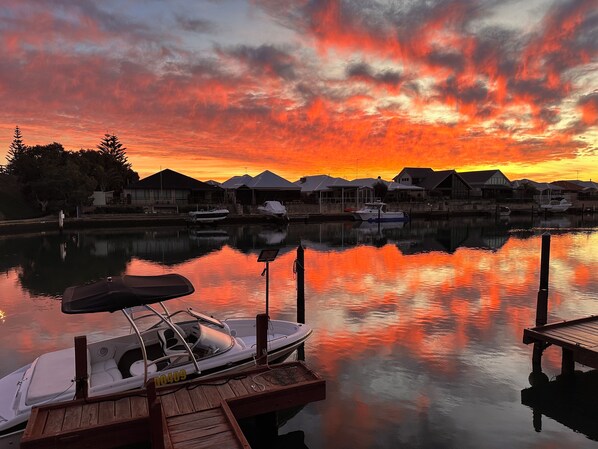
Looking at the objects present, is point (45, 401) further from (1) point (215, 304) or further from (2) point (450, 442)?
(1) point (215, 304)

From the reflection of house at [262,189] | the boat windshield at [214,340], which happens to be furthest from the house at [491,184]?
the boat windshield at [214,340]

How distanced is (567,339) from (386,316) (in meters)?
6.26

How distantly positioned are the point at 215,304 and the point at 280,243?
22.0 meters

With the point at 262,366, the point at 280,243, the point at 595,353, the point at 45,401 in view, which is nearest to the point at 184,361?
the point at 262,366

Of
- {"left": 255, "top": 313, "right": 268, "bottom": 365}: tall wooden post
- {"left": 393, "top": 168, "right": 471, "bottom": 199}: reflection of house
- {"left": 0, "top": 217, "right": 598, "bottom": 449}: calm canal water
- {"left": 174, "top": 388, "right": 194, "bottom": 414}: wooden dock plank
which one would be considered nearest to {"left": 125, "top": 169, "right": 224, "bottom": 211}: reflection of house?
{"left": 0, "top": 217, "right": 598, "bottom": 449}: calm canal water

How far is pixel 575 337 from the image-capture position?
995cm

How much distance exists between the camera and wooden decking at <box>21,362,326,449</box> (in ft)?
19.1

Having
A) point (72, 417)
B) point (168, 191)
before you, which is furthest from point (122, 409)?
point (168, 191)

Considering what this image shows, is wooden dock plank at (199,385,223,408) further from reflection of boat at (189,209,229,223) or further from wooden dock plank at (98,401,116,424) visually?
reflection of boat at (189,209,229,223)

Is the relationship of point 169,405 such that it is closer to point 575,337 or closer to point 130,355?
point 130,355

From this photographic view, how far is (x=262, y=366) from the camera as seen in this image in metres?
7.94

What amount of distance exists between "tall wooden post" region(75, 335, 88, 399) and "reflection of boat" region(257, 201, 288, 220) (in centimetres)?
5311

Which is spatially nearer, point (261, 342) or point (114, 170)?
point (261, 342)

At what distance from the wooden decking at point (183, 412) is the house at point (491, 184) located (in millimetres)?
98199
